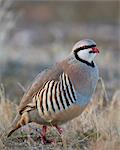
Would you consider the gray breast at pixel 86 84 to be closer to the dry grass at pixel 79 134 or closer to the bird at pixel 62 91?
the bird at pixel 62 91

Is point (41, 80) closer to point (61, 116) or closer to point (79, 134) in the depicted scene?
point (61, 116)

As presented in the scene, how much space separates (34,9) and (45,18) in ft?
7.14

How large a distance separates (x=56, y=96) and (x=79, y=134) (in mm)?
718

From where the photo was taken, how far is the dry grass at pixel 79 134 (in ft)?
21.2

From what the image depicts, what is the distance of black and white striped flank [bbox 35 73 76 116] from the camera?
258 inches

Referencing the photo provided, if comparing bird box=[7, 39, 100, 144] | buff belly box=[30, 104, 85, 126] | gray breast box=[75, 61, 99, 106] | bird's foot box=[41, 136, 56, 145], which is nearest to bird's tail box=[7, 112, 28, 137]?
bird box=[7, 39, 100, 144]

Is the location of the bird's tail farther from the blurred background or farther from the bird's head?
the blurred background

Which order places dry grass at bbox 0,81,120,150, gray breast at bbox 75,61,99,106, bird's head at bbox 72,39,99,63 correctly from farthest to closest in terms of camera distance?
1. bird's head at bbox 72,39,99,63
2. gray breast at bbox 75,61,99,106
3. dry grass at bbox 0,81,120,150

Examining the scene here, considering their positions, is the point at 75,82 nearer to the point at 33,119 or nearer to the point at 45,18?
the point at 33,119

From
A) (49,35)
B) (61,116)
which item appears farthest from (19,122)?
(49,35)

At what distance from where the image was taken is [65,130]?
7.30 meters

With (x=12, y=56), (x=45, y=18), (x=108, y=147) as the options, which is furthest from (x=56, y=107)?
(x=45, y=18)

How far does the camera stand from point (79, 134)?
23.4 ft

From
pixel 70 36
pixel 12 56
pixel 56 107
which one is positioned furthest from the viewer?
pixel 70 36
